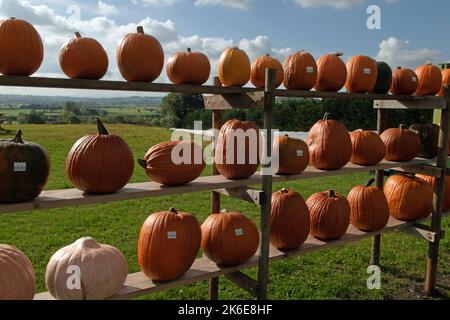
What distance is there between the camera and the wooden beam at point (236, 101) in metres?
3.04

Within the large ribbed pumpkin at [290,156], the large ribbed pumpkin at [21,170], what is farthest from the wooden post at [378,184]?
the large ribbed pumpkin at [21,170]

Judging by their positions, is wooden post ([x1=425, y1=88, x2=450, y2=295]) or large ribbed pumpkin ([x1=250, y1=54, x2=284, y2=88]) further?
wooden post ([x1=425, y1=88, x2=450, y2=295])

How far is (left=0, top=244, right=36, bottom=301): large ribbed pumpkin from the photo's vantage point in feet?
7.48

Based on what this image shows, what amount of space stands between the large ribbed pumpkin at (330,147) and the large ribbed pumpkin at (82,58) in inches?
85.1

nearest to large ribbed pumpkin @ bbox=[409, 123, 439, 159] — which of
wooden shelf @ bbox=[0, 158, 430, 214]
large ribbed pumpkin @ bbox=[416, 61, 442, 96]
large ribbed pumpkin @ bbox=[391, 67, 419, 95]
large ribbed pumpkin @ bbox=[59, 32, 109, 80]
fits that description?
large ribbed pumpkin @ bbox=[416, 61, 442, 96]

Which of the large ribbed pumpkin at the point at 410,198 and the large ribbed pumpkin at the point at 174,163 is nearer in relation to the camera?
the large ribbed pumpkin at the point at 174,163

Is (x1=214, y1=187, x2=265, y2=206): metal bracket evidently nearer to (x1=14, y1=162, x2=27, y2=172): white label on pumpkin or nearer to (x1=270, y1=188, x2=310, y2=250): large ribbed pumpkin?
(x1=270, y1=188, x2=310, y2=250): large ribbed pumpkin

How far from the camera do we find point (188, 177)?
9.55ft

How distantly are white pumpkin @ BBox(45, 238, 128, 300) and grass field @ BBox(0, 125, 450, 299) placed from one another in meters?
1.44

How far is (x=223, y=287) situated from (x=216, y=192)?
1.10 m

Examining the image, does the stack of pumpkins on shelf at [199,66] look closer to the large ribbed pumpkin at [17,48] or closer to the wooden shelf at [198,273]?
the large ribbed pumpkin at [17,48]

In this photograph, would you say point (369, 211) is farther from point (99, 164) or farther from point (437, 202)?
point (99, 164)
